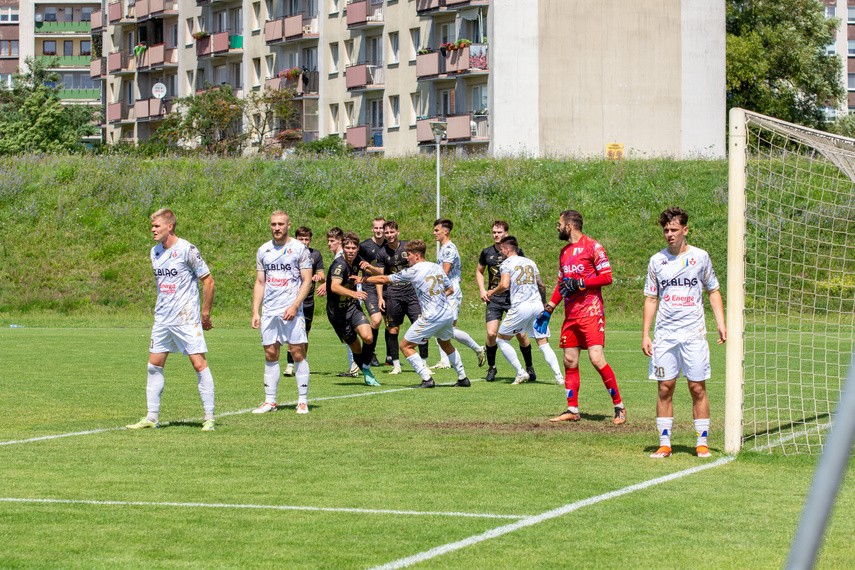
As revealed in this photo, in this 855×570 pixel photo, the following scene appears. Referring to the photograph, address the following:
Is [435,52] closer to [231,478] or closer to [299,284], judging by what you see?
[299,284]

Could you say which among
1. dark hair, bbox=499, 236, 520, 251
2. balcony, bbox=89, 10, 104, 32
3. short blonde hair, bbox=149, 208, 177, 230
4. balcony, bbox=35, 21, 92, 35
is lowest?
dark hair, bbox=499, 236, 520, 251

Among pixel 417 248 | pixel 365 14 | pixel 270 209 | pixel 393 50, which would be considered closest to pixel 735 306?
pixel 417 248

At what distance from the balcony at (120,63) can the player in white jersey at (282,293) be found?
6850 centimetres

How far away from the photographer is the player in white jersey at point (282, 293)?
37.0ft

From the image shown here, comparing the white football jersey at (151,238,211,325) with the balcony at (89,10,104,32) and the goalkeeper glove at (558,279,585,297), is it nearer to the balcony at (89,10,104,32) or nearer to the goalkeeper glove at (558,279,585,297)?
the goalkeeper glove at (558,279,585,297)

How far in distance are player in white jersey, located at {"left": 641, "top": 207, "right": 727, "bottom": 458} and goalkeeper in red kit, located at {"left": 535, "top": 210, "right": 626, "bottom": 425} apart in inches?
68.9

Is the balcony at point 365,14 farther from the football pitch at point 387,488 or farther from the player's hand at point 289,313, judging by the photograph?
the player's hand at point 289,313

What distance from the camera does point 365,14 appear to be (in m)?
56.4

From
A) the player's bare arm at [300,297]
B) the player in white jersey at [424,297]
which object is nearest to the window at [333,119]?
the player in white jersey at [424,297]

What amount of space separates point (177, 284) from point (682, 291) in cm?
458

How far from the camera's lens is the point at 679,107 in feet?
169

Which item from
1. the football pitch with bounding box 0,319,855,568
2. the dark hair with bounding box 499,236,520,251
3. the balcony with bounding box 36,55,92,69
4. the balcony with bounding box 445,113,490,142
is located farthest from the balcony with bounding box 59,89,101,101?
the dark hair with bounding box 499,236,520,251

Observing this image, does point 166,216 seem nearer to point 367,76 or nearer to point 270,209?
point 270,209

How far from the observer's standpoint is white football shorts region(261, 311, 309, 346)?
1127 cm
